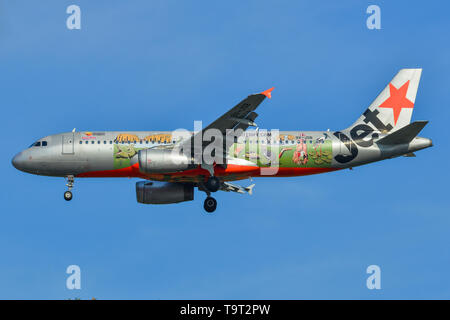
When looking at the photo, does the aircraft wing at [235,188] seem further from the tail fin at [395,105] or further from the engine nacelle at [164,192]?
the tail fin at [395,105]

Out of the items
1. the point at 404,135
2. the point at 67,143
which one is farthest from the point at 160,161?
the point at 404,135

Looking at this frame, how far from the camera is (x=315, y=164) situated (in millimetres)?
50844

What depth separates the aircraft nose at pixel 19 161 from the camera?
51.0 m

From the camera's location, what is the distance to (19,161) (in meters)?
51.1

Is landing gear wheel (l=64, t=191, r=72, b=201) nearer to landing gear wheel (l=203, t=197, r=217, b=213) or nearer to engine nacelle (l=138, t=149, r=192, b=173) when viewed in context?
engine nacelle (l=138, t=149, r=192, b=173)

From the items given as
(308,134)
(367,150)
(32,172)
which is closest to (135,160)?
(32,172)

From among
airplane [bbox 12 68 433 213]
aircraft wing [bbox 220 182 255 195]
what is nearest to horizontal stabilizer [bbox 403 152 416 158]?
airplane [bbox 12 68 433 213]

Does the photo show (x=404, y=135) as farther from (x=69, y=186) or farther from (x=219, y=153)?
(x=69, y=186)

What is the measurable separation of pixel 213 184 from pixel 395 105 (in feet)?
45.6

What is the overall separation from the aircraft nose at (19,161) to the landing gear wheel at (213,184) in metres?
12.2

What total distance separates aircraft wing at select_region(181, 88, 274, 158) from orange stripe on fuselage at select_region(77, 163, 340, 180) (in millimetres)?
2075

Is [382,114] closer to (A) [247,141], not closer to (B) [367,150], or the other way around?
(B) [367,150]

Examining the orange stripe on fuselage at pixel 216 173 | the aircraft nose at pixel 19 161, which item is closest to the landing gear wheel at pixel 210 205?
the orange stripe on fuselage at pixel 216 173

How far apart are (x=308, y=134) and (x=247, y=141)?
4164 millimetres
